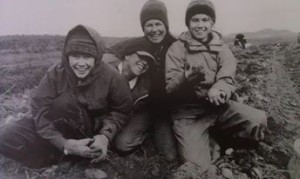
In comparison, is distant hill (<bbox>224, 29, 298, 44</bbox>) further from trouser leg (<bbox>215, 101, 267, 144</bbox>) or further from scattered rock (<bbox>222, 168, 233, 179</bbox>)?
scattered rock (<bbox>222, 168, 233, 179</bbox>)

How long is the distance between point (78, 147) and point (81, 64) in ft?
1.62

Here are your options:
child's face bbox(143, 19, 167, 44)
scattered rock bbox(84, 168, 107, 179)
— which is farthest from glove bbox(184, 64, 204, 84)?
scattered rock bbox(84, 168, 107, 179)

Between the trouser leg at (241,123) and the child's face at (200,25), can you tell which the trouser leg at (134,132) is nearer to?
the trouser leg at (241,123)

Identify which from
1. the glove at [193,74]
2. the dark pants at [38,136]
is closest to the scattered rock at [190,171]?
the glove at [193,74]

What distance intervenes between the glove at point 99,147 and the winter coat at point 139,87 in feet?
0.89

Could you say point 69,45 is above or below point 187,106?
above

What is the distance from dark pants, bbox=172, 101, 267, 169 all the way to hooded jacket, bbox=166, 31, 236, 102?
86mm

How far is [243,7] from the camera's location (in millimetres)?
3740

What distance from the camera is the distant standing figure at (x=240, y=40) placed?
3.70 metres

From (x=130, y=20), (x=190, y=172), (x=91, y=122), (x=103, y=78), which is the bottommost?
(x=190, y=172)

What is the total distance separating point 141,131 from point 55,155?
0.54m

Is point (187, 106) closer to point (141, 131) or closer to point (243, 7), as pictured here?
point (141, 131)

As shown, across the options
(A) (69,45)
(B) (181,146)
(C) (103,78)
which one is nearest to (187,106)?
(B) (181,146)

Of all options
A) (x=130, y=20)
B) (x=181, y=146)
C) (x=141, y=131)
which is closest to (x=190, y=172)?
(x=181, y=146)
